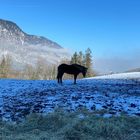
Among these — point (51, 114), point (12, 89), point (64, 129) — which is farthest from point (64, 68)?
point (64, 129)

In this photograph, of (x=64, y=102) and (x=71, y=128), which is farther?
(x=64, y=102)

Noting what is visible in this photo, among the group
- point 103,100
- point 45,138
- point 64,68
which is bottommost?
point 45,138

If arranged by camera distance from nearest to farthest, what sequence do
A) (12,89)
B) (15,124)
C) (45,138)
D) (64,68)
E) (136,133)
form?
(45,138), (136,133), (15,124), (12,89), (64,68)

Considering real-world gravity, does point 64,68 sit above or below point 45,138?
above

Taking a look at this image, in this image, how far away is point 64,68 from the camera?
31750mm

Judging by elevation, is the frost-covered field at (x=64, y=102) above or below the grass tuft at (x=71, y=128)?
above

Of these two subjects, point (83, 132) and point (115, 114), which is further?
point (115, 114)

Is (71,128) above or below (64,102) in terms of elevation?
below

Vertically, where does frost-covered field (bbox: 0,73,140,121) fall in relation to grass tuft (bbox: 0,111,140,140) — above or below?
above

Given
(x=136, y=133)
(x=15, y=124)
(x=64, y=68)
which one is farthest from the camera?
(x=64, y=68)

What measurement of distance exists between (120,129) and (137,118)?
1.85m

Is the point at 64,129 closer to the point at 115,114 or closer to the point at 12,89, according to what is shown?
the point at 115,114

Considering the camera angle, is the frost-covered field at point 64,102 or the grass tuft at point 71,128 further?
the frost-covered field at point 64,102

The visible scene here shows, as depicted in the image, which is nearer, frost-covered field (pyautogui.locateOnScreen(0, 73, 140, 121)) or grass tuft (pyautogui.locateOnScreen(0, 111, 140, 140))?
grass tuft (pyautogui.locateOnScreen(0, 111, 140, 140))
